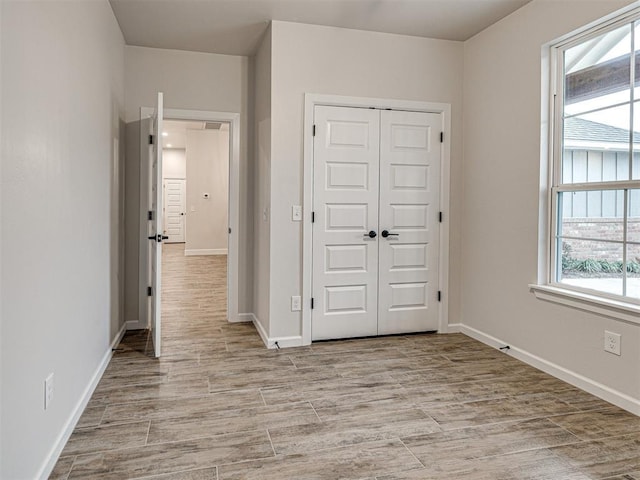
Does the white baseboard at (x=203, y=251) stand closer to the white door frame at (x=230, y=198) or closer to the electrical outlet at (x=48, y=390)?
the white door frame at (x=230, y=198)

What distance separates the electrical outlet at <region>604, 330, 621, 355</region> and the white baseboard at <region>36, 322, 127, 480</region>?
2.98 m

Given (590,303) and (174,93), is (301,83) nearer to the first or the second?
(174,93)

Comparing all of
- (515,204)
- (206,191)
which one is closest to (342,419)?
(515,204)

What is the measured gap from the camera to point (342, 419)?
2.48 meters

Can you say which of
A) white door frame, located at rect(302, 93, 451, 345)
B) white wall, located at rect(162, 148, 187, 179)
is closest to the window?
white door frame, located at rect(302, 93, 451, 345)

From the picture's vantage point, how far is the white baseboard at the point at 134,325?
4.32m

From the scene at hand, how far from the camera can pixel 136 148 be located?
4.34 m

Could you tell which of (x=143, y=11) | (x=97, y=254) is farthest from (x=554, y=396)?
(x=143, y=11)

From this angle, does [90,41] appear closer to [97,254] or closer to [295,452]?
[97,254]

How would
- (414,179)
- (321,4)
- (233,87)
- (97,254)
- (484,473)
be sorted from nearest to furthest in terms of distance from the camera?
(484,473) < (97,254) < (321,4) < (414,179) < (233,87)

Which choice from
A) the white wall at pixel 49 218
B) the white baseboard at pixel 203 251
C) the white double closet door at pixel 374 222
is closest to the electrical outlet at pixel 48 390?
the white wall at pixel 49 218

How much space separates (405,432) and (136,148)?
11.4ft

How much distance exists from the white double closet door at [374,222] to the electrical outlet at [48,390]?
2.19 metres

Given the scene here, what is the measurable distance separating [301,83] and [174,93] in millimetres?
1380
